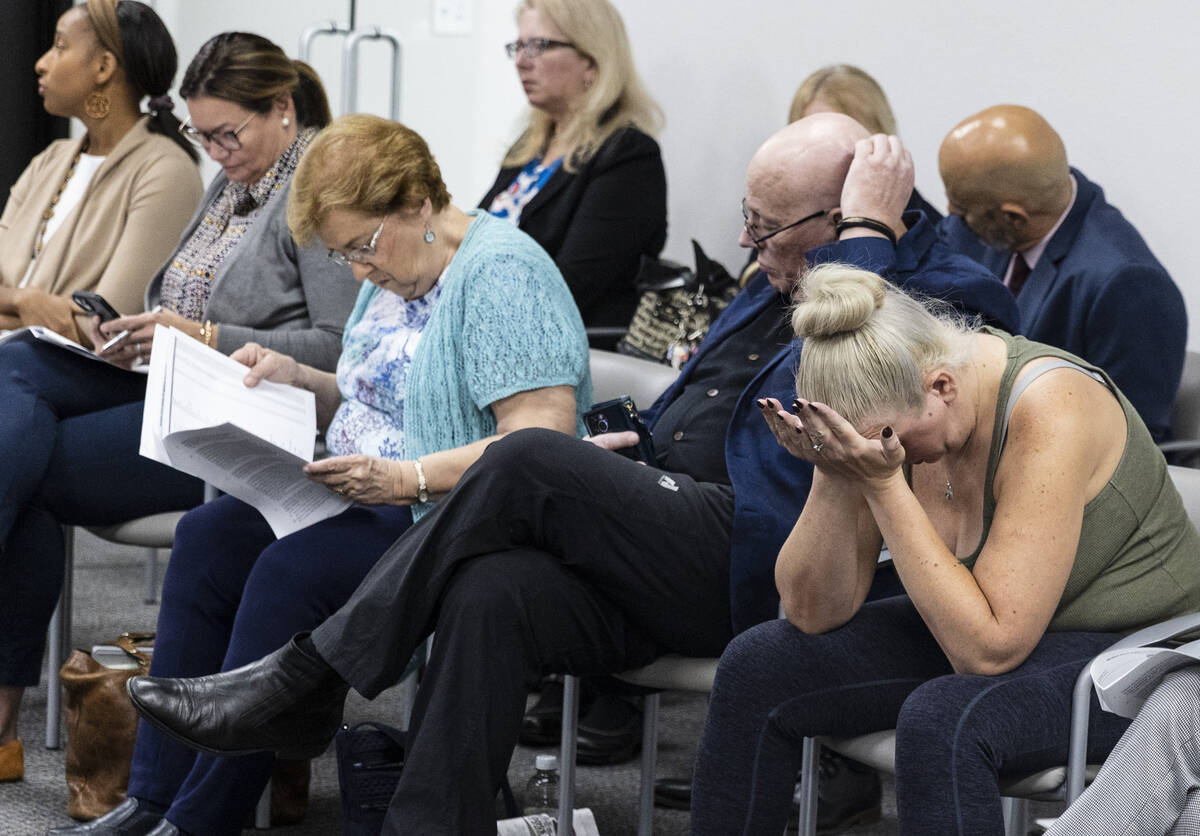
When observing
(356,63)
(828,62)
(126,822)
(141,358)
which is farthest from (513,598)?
(356,63)

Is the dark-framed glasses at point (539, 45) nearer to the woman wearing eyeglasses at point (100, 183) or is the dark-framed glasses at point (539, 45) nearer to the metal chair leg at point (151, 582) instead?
the woman wearing eyeglasses at point (100, 183)

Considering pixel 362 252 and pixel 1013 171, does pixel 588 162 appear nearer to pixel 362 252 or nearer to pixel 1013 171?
pixel 1013 171

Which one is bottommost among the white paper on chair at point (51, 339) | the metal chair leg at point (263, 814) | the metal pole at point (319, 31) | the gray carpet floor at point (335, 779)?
the gray carpet floor at point (335, 779)

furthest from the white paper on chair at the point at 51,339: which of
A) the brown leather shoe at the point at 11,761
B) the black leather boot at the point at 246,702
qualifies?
the black leather boot at the point at 246,702

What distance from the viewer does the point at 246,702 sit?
2.00 metres

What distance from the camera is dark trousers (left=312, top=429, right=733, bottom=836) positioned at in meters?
1.88

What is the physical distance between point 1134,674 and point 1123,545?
0.87 feet

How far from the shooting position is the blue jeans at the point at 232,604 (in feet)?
7.16

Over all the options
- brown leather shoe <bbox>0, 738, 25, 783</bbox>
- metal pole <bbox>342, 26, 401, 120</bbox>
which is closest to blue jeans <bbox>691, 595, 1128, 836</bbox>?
brown leather shoe <bbox>0, 738, 25, 783</bbox>

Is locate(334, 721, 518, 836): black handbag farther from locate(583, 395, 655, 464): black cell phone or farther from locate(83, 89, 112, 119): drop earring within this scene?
locate(83, 89, 112, 119): drop earring

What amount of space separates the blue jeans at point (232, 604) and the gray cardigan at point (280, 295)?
393 mm

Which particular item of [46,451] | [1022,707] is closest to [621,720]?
[46,451]

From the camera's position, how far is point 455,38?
5043 millimetres

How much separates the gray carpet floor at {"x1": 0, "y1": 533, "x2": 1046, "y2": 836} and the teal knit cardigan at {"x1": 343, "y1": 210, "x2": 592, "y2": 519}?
2.27ft
